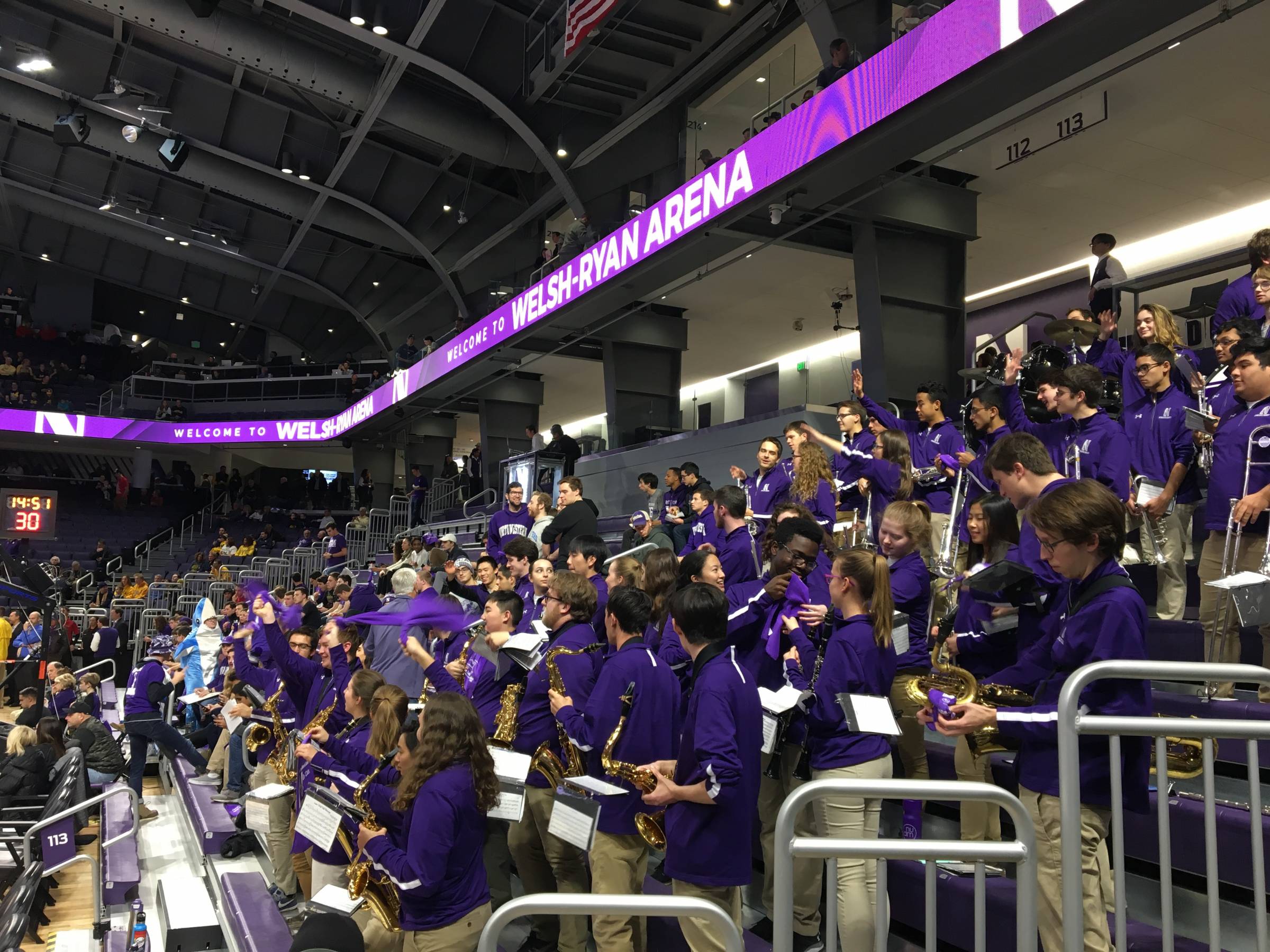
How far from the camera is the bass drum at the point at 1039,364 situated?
599cm

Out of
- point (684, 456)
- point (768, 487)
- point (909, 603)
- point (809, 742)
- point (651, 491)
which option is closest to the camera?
point (809, 742)

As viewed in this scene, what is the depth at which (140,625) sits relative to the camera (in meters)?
18.9

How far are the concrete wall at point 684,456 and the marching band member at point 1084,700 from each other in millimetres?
8552

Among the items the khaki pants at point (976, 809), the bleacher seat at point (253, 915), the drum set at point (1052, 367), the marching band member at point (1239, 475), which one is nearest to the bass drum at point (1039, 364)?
the drum set at point (1052, 367)

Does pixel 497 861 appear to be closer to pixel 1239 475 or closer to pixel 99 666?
pixel 1239 475

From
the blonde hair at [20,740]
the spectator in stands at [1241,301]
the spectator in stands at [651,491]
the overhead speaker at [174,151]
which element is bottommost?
the blonde hair at [20,740]

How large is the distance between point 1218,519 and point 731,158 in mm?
6641

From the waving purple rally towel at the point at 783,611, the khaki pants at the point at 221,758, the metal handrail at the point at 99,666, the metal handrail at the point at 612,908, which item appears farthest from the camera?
the metal handrail at the point at 99,666

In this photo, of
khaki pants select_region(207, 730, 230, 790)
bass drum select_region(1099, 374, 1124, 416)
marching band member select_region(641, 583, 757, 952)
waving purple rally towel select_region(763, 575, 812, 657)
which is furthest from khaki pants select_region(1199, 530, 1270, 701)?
khaki pants select_region(207, 730, 230, 790)

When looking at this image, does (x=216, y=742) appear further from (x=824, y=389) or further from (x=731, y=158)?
(x=824, y=389)

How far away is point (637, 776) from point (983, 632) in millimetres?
1384

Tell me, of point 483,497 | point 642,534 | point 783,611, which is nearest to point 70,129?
point 483,497

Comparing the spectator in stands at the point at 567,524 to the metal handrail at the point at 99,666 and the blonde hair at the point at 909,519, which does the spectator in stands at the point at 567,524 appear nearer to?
the blonde hair at the point at 909,519

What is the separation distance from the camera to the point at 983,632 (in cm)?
358
